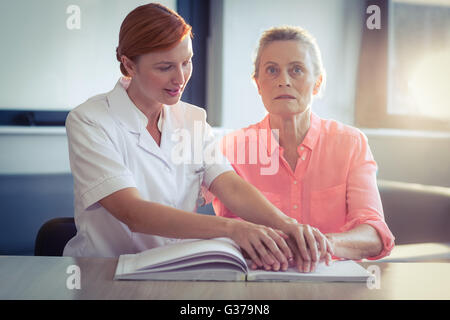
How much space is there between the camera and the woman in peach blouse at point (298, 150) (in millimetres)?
1429

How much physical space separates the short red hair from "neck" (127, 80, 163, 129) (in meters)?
0.12

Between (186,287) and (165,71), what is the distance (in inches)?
22.5

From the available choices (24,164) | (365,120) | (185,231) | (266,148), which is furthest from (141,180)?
(365,120)

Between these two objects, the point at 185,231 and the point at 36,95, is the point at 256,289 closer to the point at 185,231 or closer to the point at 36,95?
the point at 185,231

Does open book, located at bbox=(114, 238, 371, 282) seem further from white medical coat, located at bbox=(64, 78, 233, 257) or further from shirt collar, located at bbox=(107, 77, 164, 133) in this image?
shirt collar, located at bbox=(107, 77, 164, 133)

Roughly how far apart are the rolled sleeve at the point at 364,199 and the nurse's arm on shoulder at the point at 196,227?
16.1 inches

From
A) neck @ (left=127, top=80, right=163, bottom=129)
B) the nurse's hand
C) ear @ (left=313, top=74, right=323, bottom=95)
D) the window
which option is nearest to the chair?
neck @ (left=127, top=80, right=163, bottom=129)

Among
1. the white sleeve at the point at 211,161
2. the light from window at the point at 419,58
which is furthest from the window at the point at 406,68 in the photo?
the white sleeve at the point at 211,161

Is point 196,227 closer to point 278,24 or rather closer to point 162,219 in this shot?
point 162,219

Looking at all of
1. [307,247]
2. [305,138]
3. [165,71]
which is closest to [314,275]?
[307,247]

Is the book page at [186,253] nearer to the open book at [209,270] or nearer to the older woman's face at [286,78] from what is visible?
the open book at [209,270]
